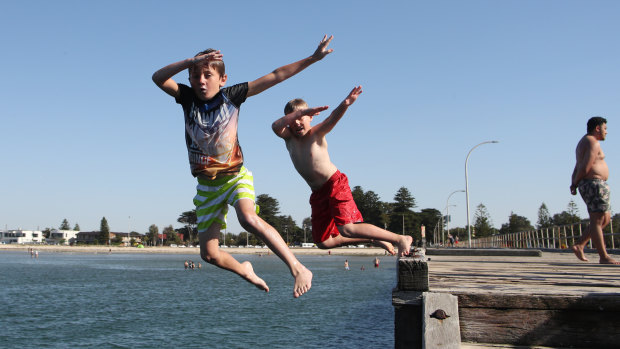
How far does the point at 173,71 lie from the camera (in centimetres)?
399

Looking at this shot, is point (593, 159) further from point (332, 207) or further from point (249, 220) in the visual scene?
point (249, 220)

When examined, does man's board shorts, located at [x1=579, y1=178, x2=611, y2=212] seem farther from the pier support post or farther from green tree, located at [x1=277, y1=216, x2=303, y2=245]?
green tree, located at [x1=277, y1=216, x2=303, y2=245]

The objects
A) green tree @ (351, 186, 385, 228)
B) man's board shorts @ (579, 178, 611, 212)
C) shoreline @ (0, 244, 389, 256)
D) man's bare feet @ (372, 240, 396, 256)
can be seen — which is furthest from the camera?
shoreline @ (0, 244, 389, 256)

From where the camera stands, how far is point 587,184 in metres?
8.64

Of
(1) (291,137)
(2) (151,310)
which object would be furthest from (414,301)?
(2) (151,310)

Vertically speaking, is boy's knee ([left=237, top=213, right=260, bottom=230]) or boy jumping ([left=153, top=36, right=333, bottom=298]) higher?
boy jumping ([left=153, top=36, right=333, bottom=298])

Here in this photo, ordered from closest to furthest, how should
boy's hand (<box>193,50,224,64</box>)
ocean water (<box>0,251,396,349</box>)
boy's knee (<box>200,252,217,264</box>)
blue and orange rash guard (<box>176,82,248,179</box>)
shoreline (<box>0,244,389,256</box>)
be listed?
1. boy's hand (<box>193,50,224,64</box>)
2. blue and orange rash guard (<box>176,82,248,179</box>)
3. boy's knee (<box>200,252,217,264</box>)
4. ocean water (<box>0,251,396,349</box>)
5. shoreline (<box>0,244,389,256</box>)

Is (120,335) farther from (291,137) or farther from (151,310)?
(291,137)

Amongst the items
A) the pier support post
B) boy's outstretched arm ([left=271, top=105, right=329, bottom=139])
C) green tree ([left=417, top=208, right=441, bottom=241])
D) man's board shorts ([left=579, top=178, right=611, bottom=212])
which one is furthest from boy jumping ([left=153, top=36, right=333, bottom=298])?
green tree ([left=417, top=208, right=441, bottom=241])

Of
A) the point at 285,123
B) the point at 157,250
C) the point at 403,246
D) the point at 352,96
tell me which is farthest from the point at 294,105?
the point at 157,250

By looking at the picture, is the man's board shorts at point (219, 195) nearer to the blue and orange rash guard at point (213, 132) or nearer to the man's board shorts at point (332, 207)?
the blue and orange rash guard at point (213, 132)

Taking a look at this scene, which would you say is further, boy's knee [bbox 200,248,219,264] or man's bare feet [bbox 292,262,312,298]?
boy's knee [bbox 200,248,219,264]

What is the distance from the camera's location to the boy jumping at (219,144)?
4109mm

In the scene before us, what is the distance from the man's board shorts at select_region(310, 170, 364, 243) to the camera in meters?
5.77
